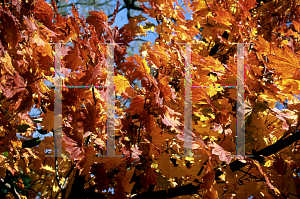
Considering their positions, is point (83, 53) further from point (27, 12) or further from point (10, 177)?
point (10, 177)

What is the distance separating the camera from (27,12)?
1256 millimetres

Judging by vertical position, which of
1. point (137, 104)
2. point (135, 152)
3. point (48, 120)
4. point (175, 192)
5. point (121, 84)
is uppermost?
point (121, 84)

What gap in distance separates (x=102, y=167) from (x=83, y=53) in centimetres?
61

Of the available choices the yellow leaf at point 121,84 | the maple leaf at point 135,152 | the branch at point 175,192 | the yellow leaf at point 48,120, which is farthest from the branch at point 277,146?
the yellow leaf at point 48,120

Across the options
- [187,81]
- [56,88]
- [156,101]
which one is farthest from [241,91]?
[56,88]

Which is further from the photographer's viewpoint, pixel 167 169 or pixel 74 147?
pixel 167 169

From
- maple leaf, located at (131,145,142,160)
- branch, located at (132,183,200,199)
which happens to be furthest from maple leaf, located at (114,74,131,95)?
branch, located at (132,183,200,199)

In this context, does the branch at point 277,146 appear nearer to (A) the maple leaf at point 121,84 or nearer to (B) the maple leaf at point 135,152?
(B) the maple leaf at point 135,152

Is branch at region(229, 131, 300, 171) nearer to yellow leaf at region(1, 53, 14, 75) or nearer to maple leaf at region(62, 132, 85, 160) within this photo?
maple leaf at region(62, 132, 85, 160)

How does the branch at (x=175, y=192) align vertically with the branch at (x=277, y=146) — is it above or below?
below

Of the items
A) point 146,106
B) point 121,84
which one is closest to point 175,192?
point 146,106

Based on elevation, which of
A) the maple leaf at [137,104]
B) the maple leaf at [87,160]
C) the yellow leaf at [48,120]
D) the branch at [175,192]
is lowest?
the branch at [175,192]

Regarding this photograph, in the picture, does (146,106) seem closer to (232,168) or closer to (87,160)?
(87,160)

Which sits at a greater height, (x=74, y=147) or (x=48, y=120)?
(x=48, y=120)
